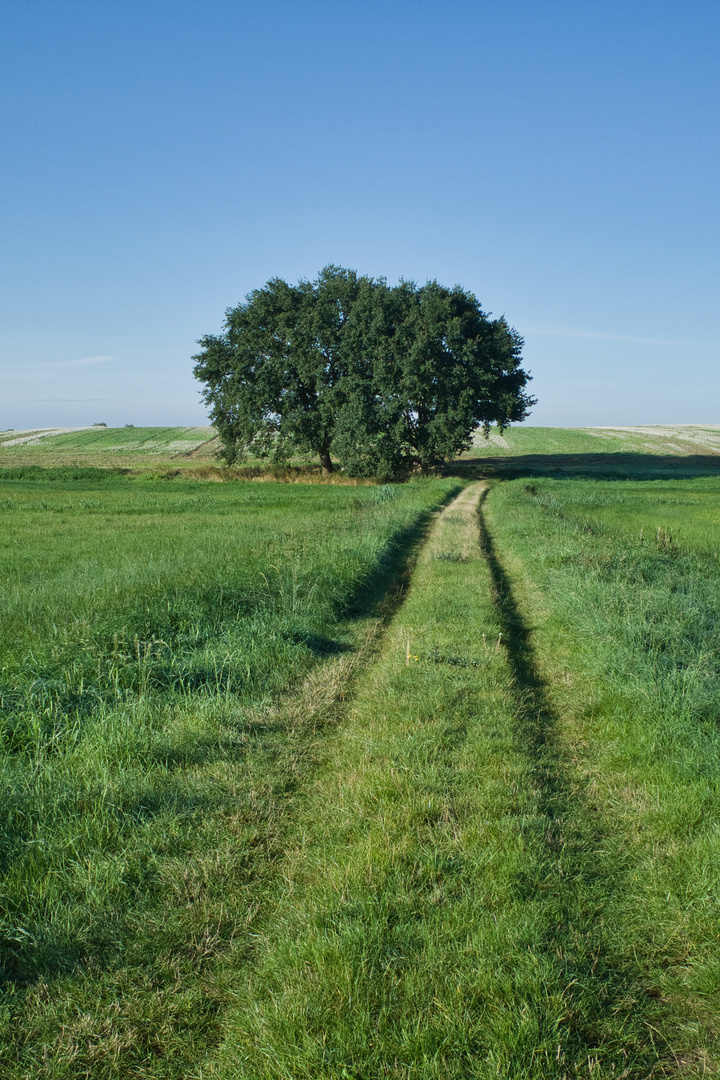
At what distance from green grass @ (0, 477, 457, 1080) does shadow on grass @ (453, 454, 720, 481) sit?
116ft

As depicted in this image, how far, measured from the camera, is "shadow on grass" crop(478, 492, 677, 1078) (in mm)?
2555

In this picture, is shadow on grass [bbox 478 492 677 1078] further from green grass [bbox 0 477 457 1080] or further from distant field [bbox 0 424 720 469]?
distant field [bbox 0 424 720 469]

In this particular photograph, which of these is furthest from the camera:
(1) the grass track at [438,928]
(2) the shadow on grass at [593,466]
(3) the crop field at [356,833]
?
(2) the shadow on grass at [593,466]

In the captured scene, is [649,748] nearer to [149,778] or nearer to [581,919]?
[581,919]

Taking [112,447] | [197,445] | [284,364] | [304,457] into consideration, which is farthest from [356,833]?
[112,447]

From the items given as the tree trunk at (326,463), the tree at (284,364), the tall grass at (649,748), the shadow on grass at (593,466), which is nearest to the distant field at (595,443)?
the shadow on grass at (593,466)

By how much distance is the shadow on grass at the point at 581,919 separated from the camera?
255 centimetres

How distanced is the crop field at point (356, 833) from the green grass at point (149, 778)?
2 cm

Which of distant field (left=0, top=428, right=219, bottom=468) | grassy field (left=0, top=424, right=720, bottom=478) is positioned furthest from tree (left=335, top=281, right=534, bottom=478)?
distant field (left=0, top=428, right=219, bottom=468)

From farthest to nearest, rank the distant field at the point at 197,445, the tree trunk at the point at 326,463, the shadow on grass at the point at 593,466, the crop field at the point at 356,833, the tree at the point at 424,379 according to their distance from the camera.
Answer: the distant field at the point at 197,445 → the shadow on grass at the point at 593,466 → the tree trunk at the point at 326,463 → the tree at the point at 424,379 → the crop field at the point at 356,833

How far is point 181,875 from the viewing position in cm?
356

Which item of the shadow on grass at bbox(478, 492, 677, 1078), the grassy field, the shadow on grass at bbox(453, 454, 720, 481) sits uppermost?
the grassy field

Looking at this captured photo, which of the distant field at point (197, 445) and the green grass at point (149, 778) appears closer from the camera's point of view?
the green grass at point (149, 778)

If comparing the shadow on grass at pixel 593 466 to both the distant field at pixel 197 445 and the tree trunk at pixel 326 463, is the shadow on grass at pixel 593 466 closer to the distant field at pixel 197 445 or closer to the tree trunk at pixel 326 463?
the distant field at pixel 197 445
